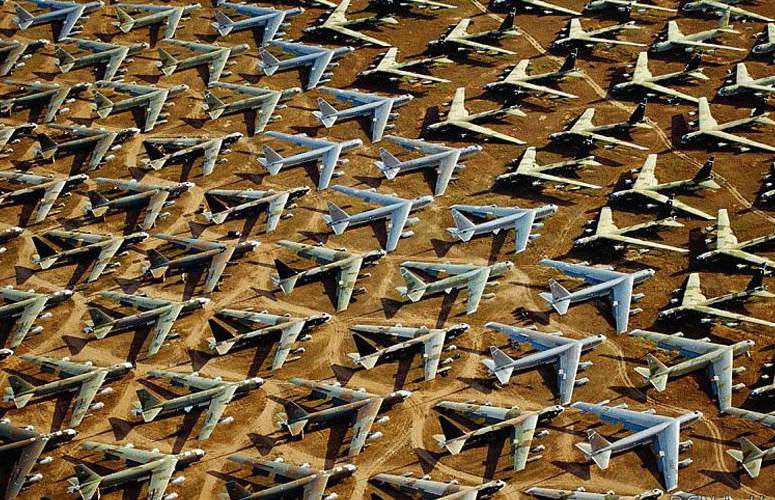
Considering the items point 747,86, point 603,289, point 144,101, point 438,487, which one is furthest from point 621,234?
point 144,101

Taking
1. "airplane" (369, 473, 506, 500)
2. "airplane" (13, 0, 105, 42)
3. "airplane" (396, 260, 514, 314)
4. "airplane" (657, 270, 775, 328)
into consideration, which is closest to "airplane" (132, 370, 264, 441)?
"airplane" (369, 473, 506, 500)

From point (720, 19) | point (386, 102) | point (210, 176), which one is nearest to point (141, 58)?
point (210, 176)

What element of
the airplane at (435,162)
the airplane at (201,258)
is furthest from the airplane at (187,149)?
the airplane at (435,162)

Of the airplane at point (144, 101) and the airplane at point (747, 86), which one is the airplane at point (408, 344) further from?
the airplane at point (747, 86)

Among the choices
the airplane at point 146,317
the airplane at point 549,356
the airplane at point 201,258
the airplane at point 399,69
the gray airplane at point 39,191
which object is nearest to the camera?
the airplane at point 549,356

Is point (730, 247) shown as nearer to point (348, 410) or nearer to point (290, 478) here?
point (348, 410)

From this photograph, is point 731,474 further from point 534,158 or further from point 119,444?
point 119,444

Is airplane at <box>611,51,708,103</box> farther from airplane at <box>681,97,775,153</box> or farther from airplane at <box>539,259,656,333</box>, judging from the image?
airplane at <box>539,259,656,333</box>
